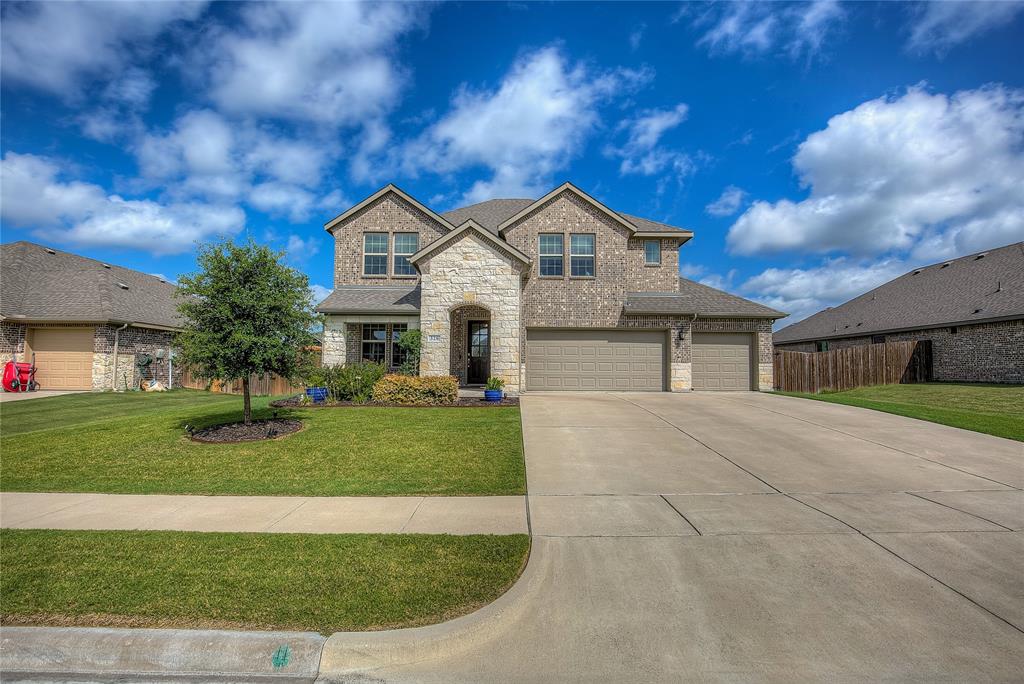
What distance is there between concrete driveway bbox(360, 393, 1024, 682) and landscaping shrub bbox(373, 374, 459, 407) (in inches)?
235

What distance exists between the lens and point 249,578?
3859 mm

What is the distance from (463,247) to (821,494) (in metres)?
12.1

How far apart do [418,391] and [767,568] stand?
10.6m

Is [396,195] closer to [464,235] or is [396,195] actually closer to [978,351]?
[464,235]

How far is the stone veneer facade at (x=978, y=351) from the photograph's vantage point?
19.1 meters

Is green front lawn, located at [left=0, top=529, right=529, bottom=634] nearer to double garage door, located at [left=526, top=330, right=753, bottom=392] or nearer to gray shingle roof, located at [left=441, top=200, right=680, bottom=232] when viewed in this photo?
double garage door, located at [left=526, top=330, right=753, bottom=392]

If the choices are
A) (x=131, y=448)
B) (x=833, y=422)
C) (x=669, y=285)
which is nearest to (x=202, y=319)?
(x=131, y=448)

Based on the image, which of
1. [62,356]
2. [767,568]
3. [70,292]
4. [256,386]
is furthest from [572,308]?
[70,292]

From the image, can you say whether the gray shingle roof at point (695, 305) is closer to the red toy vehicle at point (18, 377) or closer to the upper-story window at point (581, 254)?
the upper-story window at point (581, 254)

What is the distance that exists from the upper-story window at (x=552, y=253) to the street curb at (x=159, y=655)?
1636cm

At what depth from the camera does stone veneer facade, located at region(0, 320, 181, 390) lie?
60.4 ft

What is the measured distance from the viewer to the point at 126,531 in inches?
196

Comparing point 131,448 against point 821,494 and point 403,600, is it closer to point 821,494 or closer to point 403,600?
point 403,600

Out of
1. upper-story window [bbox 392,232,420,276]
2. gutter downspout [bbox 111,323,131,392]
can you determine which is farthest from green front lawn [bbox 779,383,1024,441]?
gutter downspout [bbox 111,323,131,392]
